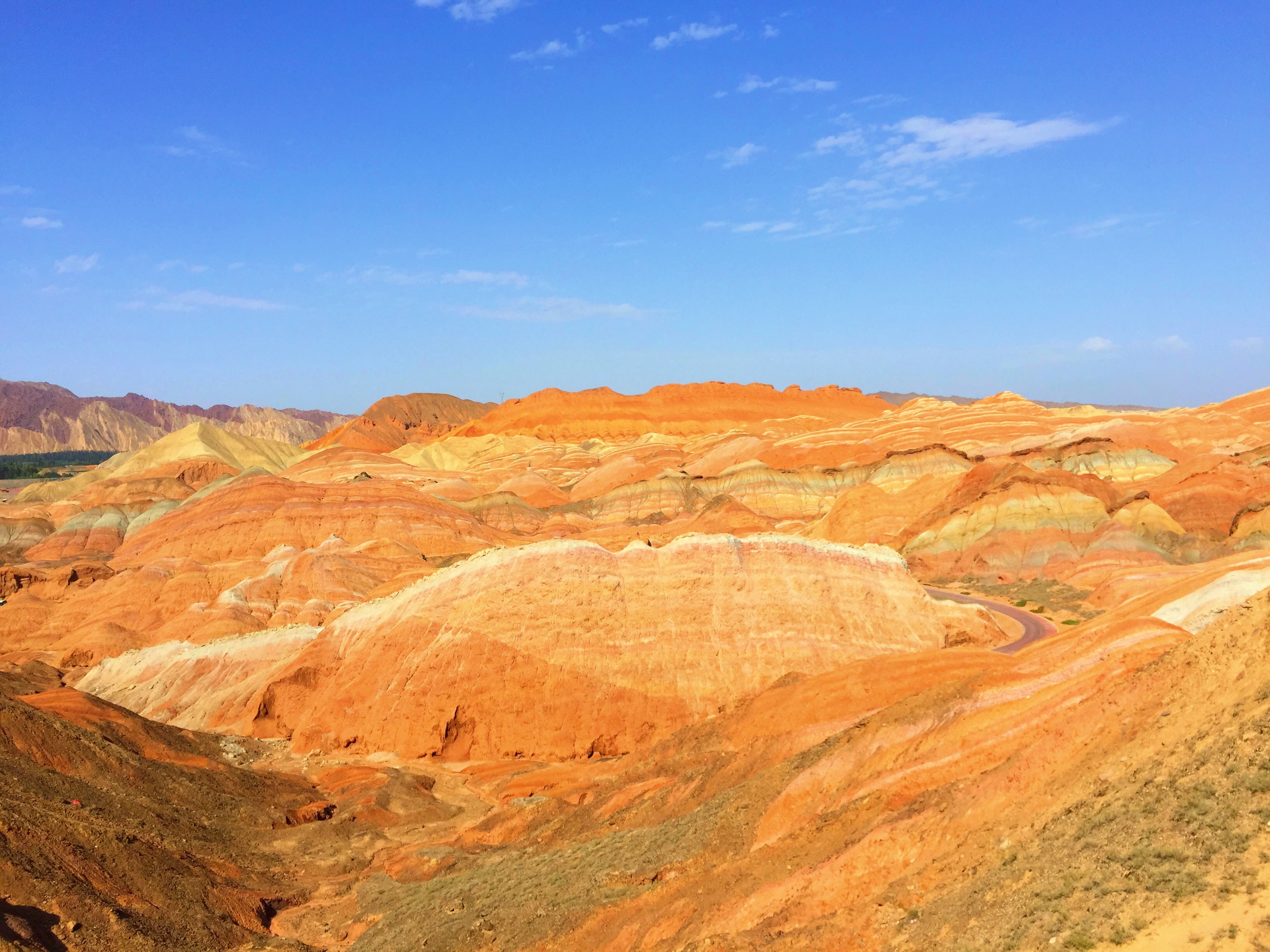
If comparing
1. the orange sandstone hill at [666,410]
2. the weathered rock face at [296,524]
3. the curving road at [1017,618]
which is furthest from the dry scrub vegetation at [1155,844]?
the orange sandstone hill at [666,410]

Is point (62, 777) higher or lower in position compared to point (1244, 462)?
lower

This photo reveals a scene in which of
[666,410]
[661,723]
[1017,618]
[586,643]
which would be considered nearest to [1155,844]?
[661,723]

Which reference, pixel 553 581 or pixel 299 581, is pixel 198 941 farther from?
pixel 299 581

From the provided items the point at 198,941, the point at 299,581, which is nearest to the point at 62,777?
the point at 198,941

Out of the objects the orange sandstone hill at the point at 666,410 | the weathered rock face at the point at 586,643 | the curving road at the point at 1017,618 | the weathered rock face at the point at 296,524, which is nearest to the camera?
the weathered rock face at the point at 586,643

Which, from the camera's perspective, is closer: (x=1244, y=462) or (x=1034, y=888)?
(x=1034, y=888)

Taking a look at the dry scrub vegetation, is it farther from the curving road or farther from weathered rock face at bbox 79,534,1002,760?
the curving road

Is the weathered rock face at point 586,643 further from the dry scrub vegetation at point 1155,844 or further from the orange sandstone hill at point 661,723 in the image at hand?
the dry scrub vegetation at point 1155,844
